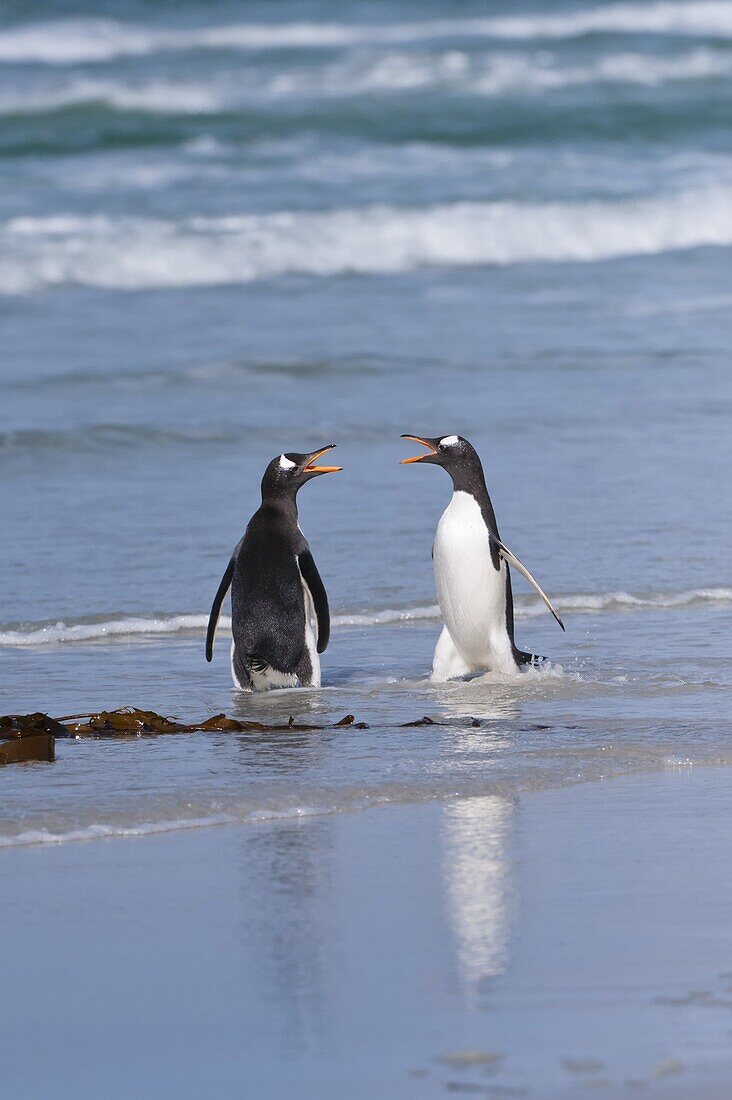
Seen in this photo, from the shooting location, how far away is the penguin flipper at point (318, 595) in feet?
17.7

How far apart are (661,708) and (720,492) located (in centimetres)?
327

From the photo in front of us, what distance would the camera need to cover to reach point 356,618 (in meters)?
6.10

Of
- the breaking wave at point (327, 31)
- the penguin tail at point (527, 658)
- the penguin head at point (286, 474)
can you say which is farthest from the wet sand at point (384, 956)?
the breaking wave at point (327, 31)

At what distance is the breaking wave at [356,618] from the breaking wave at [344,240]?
9426mm

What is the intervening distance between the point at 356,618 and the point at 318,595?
0.68 metres

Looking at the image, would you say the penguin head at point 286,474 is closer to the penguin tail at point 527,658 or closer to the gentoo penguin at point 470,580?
the gentoo penguin at point 470,580

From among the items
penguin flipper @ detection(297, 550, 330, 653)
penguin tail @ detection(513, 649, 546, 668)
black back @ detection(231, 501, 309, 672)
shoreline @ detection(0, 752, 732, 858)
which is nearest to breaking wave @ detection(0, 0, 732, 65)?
black back @ detection(231, 501, 309, 672)

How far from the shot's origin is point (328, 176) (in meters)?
20.7

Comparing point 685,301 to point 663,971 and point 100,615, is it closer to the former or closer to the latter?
point 100,615

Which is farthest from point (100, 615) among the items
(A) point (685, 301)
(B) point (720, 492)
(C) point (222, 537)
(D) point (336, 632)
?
(A) point (685, 301)

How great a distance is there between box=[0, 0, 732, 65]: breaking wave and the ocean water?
0.25 ft

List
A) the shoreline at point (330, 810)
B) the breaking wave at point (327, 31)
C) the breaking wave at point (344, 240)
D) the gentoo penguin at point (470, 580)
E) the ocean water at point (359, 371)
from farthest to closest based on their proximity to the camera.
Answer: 1. the breaking wave at point (327, 31)
2. the breaking wave at point (344, 240)
3. the gentoo penguin at point (470, 580)
4. the ocean water at point (359, 371)
5. the shoreline at point (330, 810)

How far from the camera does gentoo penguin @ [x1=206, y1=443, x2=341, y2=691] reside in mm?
5344

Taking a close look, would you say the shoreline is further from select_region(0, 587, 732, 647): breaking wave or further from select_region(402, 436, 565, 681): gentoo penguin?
select_region(0, 587, 732, 647): breaking wave
